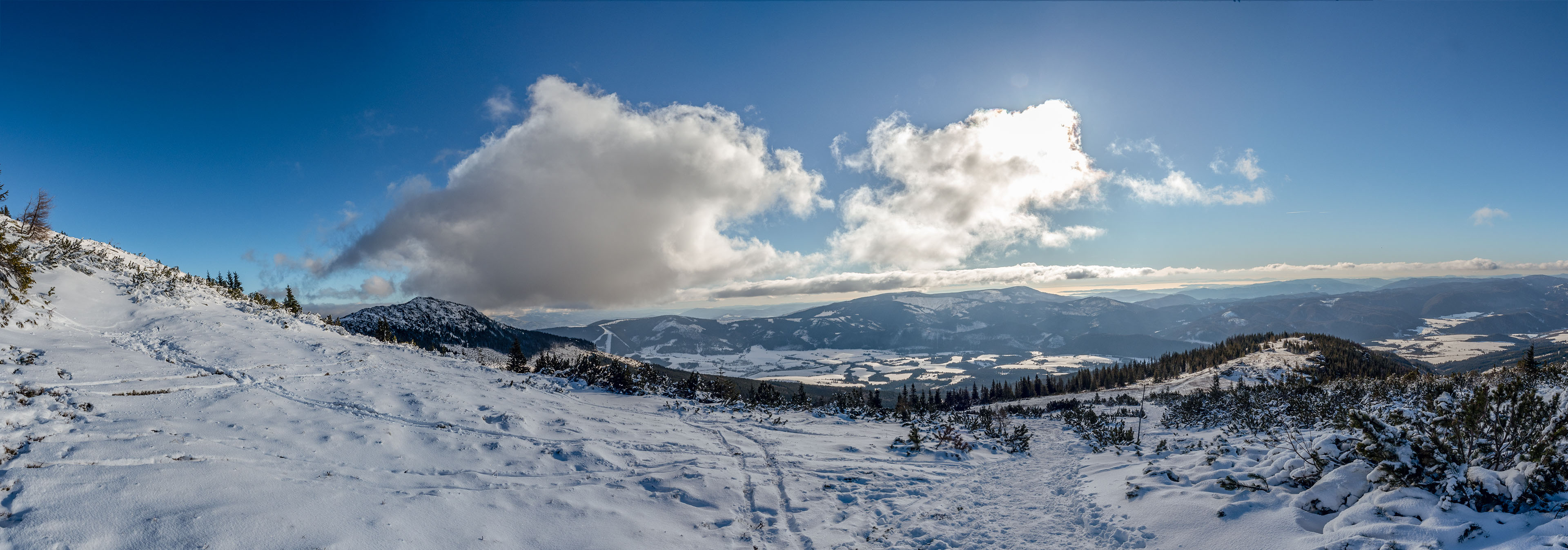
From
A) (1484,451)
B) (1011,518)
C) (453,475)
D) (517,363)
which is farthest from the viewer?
(517,363)

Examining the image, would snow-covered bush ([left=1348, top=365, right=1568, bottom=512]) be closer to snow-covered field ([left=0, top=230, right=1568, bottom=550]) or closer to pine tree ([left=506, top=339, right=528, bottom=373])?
snow-covered field ([left=0, top=230, right=1568, bottom=550])

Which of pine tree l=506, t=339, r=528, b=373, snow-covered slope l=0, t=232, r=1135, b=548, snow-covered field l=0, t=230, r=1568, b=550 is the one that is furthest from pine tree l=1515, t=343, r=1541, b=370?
pine tree l=506, t=339, r=528, b=373

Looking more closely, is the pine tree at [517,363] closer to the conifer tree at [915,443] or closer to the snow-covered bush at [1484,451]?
the conifer tree at [915,443]

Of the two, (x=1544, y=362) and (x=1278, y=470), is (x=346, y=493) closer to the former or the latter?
(x=1278, y=470)

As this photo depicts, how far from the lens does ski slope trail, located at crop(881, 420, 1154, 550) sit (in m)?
10.8

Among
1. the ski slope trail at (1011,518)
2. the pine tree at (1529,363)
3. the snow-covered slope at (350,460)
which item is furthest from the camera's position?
the pine tree at (1529,363)

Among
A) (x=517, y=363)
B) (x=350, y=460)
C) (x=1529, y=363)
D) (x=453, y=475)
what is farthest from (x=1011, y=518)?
(x=1529, y=363)

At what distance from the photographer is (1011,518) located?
12688mm

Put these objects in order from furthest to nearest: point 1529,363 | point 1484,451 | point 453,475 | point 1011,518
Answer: point 1529,363
point 1011,518
point 453,475
point 1484,451

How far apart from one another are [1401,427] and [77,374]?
2943 cm

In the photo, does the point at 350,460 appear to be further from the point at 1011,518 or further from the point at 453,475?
the point at 1011,518

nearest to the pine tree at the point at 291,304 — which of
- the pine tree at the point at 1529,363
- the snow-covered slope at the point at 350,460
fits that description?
the snow-covered slope at the point at 350,460

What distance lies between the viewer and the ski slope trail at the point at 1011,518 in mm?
10844

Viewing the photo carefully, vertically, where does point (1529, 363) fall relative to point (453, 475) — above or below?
below
